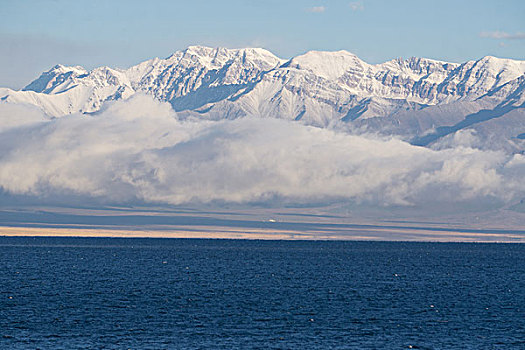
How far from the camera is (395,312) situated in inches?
5487

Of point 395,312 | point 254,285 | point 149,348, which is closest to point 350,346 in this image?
point 149,348

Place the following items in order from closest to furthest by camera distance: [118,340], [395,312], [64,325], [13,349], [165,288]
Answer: [13,349] → [118,340] → [64,325] → [395,312] → [165,288]

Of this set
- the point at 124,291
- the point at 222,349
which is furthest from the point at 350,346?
the point at 124,291

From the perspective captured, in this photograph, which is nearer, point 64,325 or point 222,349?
point 222,349

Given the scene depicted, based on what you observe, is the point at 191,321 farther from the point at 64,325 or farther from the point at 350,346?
the point at 350,346

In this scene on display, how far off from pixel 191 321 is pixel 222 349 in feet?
77.7

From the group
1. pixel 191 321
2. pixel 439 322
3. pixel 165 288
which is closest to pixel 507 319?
pixel 439 322

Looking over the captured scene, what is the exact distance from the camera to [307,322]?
127 m

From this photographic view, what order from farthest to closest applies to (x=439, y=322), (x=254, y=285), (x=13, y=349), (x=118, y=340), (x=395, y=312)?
1. (x=254, y=285)
2. (x=395, y=312)
3. (x=439, y=322)
4. (x=118, y=340)
5. (x=13, y=349)

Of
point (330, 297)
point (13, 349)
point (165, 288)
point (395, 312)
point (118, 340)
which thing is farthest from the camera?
point (165, 288)

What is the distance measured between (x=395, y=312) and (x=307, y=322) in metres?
19.3

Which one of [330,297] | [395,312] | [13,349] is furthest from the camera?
[330,297]

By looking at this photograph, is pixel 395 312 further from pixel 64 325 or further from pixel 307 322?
pixel 64 325

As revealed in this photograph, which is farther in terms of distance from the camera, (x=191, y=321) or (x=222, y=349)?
(x=191, y=321)
